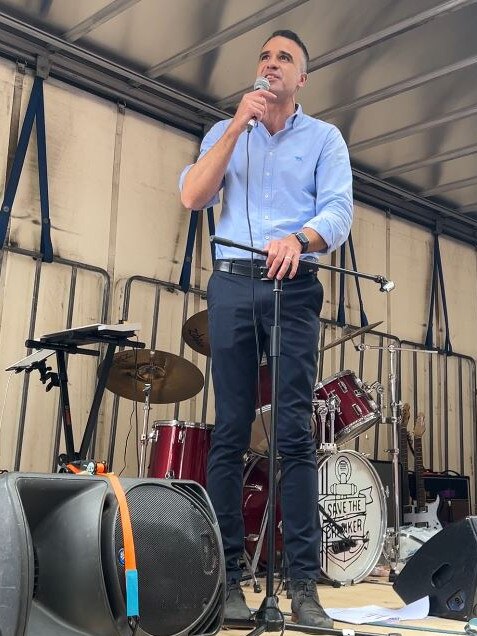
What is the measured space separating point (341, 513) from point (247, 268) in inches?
84.6

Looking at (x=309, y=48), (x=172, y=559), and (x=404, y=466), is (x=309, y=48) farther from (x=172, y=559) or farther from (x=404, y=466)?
(x=172, y=559)

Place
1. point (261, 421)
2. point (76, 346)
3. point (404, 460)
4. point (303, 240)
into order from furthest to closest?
point (404, 460), point (76, 346), point (261, 421), point (303, 240)

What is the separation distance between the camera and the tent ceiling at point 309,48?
405 centimetres

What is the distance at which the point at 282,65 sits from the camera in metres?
2.41

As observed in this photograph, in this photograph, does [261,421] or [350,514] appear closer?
[261,421]

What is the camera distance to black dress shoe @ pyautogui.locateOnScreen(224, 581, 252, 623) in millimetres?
2018

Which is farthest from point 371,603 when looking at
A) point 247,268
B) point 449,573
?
point 247,268

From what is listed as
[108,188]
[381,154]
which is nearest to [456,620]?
[108,188]

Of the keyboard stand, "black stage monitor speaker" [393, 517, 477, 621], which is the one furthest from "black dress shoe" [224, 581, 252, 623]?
the keyboard stand

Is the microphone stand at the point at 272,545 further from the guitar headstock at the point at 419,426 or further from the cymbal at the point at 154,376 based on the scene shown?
the guitar headstock at the point at 419,426

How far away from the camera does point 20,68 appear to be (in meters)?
4.40

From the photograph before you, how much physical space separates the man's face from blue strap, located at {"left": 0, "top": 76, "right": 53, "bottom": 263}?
219cm

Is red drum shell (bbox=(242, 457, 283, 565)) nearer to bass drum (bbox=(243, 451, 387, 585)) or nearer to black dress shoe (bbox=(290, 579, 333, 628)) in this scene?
bass drum (bbox=(243, 451, 387, 585))

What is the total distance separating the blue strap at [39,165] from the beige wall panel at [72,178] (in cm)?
6
